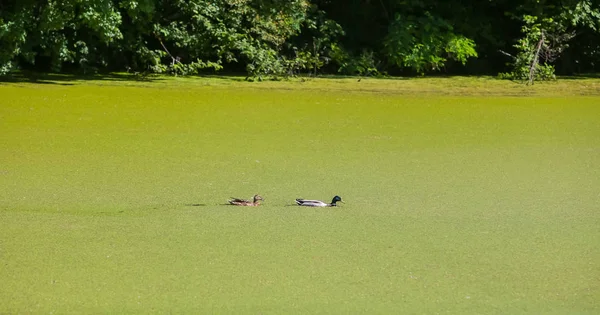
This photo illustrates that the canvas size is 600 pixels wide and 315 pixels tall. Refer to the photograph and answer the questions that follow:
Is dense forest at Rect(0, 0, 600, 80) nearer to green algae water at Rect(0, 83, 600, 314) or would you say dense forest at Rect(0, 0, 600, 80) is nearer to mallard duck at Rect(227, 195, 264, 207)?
green algae water at Rect(0, 83, 600, 314)

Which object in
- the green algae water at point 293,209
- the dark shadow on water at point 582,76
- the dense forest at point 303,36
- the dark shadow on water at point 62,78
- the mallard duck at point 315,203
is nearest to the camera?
the green algae water at point 293,209

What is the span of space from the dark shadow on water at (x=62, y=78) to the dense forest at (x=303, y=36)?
127mm

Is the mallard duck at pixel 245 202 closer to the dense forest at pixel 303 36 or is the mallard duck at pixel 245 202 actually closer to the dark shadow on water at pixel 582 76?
the dense forest at pixel 303 36

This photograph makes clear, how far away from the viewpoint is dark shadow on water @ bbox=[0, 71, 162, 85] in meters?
9.36

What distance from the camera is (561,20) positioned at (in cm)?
1152

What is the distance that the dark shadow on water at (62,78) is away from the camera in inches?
368

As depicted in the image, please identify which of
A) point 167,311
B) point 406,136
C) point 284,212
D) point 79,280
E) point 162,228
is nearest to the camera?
point 167,311

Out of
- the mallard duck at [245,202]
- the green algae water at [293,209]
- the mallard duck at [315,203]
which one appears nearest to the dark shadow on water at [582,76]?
the green algae water at [293,209]

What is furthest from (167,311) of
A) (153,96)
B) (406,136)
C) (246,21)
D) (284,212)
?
(246,21)

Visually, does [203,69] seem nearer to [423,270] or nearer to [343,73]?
[343,73]

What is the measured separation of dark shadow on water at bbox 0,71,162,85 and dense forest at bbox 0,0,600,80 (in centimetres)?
13

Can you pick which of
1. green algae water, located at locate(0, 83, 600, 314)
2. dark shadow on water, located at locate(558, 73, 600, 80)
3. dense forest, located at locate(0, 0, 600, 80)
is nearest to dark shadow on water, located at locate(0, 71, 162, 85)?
dense forest, located at locate(0, 0, 600, 80)

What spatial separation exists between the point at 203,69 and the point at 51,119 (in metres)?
4.07

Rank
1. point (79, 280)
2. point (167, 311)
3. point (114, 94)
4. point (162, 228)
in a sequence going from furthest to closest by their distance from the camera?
point (114, 94) → point (162, 228) → point (79, 280) → point (167, 311)
